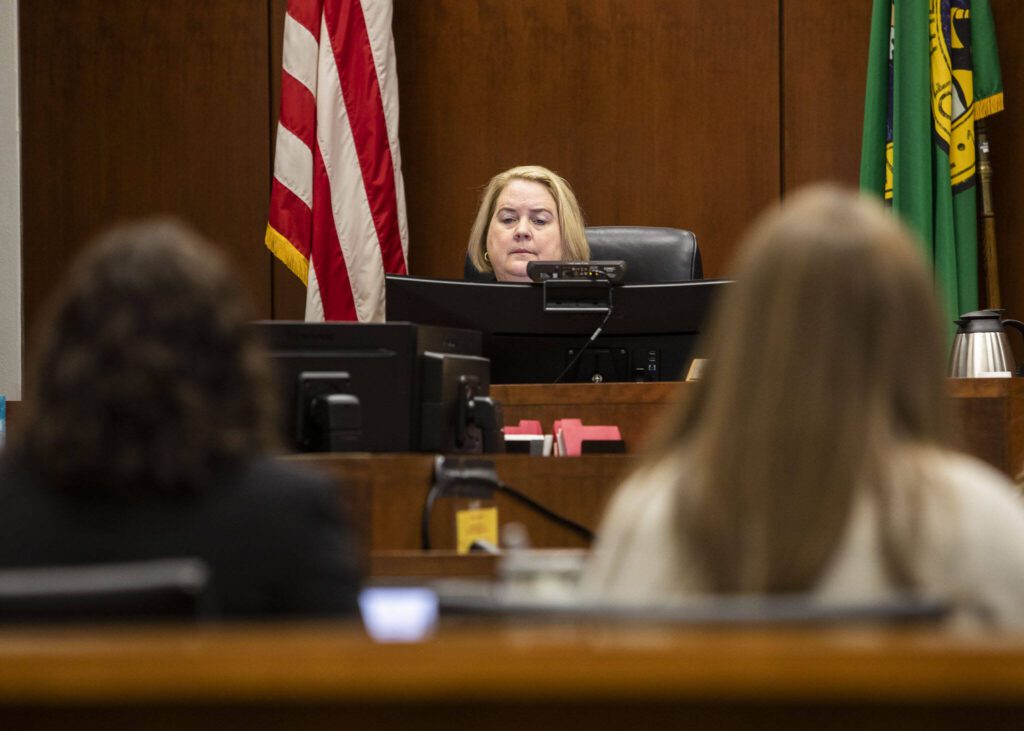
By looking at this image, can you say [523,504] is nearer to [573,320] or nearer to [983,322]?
[573,320]

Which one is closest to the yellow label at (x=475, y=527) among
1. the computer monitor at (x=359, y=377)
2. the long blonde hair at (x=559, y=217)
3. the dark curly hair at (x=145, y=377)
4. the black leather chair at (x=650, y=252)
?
the computer monitor at (x=359, y=377)

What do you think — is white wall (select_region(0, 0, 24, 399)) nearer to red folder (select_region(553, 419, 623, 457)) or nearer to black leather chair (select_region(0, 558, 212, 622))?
red folder (select_region(553, 419, 623, 457))

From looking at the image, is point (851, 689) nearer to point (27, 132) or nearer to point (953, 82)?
point (953, 82)

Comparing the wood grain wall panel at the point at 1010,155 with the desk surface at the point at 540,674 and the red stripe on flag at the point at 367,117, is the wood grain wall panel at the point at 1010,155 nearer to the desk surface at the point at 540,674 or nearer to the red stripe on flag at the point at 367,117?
the red stripe on flag at the point at 367,117

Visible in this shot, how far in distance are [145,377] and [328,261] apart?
3.90m

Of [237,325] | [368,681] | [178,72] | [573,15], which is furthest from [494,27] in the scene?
[368,681]

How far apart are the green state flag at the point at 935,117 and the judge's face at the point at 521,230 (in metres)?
1.33

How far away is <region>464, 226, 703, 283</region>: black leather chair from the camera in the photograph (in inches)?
160

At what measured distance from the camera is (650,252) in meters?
4.12

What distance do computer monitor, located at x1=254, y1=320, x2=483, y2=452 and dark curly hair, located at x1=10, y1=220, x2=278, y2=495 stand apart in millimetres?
1106

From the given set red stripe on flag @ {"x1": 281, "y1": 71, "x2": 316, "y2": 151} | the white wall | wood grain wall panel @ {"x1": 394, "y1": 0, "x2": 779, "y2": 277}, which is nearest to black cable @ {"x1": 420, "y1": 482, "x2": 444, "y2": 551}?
the white wall

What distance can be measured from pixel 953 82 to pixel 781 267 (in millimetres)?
4009

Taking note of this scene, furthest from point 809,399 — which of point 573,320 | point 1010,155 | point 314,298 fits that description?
point 1010,155

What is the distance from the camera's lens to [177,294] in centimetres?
126
